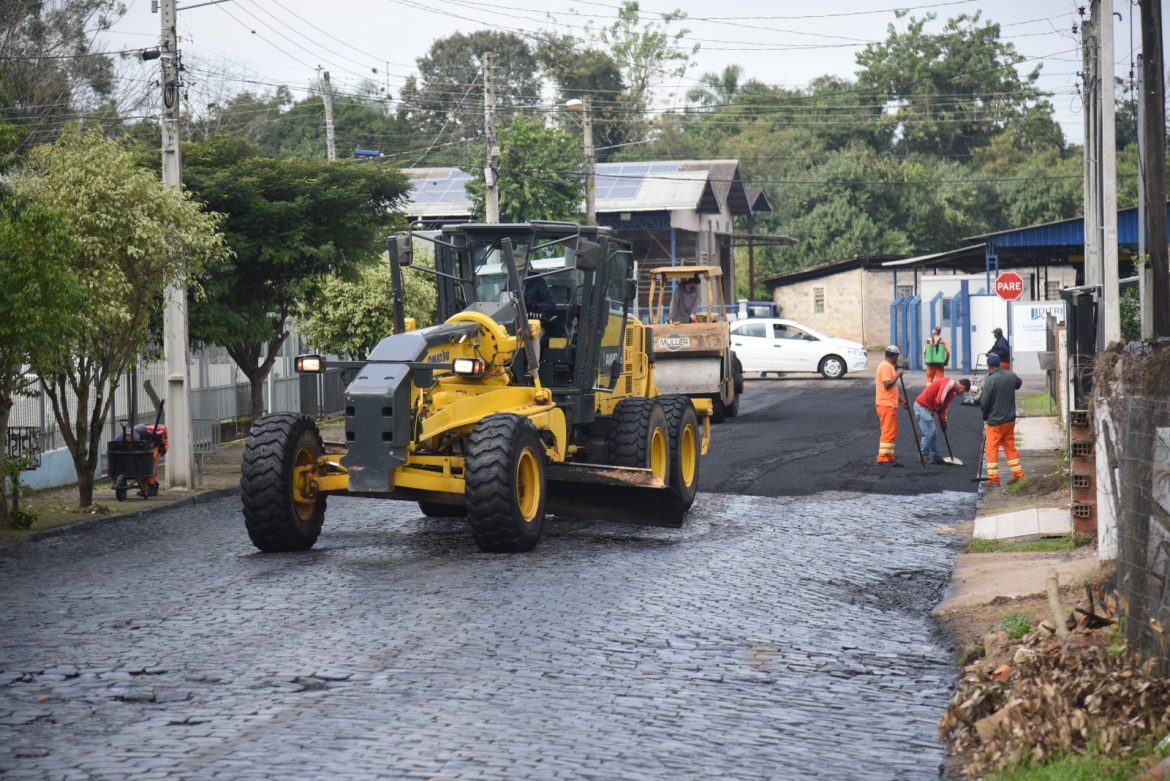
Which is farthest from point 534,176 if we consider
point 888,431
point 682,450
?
point 682,450

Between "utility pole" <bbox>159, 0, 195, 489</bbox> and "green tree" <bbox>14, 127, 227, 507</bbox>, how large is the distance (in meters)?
1.49

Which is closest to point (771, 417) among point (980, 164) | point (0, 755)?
point (0, 755)

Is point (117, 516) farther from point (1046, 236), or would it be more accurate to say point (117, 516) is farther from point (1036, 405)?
point (1046, 236)

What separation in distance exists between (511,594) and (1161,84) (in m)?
11.8

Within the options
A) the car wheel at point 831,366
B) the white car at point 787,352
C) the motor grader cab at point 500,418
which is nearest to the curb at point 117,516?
the motor grader cab at point 500,418

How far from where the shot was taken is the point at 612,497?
14875mm

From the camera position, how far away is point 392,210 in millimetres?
27609

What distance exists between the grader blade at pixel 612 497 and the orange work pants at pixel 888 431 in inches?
259

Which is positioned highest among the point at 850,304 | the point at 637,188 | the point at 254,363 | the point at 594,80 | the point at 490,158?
the point at 594,80

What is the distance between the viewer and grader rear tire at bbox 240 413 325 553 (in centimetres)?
1332

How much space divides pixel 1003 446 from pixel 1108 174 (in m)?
6.63

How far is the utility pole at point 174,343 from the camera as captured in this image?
20391 mm

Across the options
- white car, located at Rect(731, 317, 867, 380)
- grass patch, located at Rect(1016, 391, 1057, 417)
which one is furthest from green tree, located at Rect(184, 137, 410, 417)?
white car, located at Rect(731, 317, 867, 380)

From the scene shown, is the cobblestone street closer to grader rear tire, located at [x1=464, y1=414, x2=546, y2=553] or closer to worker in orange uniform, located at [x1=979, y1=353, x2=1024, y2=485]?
grader rear tire, located at [x1=464, y1=414, x2=546, y2=553]
